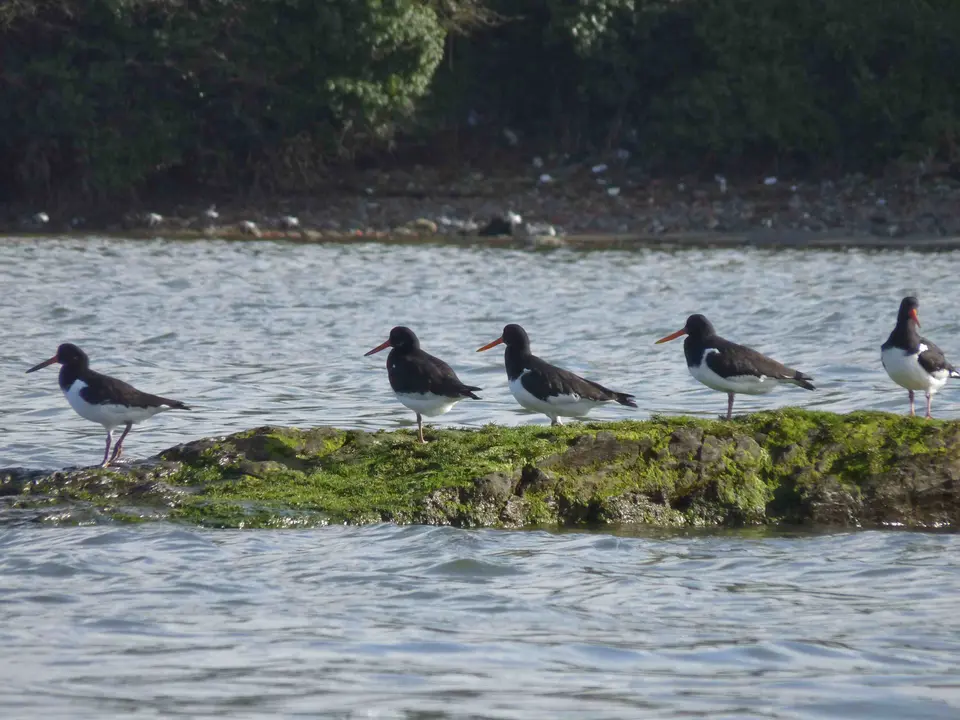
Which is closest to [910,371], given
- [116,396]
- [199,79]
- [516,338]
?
[516,338]

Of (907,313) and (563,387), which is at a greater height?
(907,313)

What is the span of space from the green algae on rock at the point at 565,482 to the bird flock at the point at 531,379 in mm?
908

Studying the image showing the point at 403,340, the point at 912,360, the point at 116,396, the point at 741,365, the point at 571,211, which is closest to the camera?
the point at 116,396

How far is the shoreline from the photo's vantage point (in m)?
36.5

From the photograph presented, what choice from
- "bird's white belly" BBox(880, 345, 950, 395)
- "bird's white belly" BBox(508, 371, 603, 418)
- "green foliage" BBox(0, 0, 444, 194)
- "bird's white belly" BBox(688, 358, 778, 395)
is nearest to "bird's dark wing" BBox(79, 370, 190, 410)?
"bird's white belly" BBox(508, 371, 603, 418)

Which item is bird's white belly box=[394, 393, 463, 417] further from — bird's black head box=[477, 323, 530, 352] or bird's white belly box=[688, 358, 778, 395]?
bird's white belly box=[688, 358, 778, 395]

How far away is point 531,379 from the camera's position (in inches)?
422

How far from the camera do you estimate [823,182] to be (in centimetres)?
3994

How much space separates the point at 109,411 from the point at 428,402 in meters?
2.21

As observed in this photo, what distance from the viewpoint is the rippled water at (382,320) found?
14094 mm

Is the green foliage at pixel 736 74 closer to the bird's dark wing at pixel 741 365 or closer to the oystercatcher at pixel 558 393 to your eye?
the bird's dark wing at pixel 741 365

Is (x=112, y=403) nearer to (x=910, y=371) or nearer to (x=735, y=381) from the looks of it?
(x=735, y=381)

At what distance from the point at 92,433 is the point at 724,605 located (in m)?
6.87

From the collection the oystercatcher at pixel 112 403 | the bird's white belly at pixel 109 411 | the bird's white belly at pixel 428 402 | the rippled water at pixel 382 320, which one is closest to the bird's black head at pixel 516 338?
the bird's white belly at pixel 428 402
